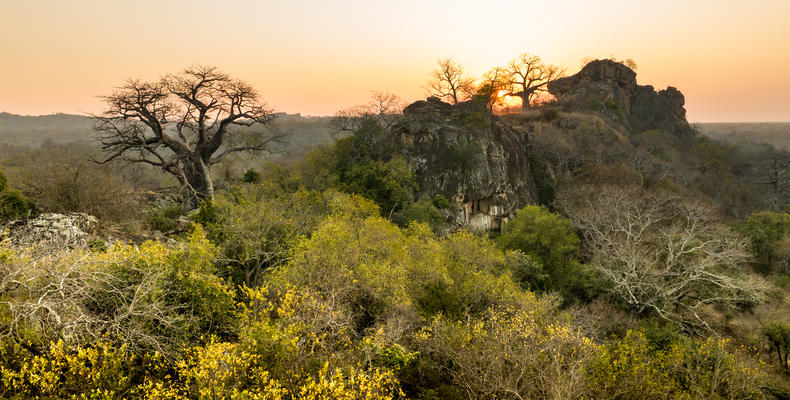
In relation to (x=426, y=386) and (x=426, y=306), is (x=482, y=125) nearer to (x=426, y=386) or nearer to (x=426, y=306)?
(x=426, y=306)

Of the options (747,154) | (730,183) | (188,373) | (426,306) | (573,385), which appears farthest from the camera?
(747,154)

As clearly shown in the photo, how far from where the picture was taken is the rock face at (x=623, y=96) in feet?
227

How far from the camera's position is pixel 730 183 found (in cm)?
5531

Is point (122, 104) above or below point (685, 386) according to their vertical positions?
Answer: above

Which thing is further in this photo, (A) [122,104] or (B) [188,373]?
(A) [122,104]

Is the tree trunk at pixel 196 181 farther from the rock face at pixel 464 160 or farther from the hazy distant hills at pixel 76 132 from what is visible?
the hazy distant hills at pixel 76 132

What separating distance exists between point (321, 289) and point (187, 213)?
1357cm

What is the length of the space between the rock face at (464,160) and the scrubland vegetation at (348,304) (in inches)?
55.7

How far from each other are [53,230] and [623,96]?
9050 cm

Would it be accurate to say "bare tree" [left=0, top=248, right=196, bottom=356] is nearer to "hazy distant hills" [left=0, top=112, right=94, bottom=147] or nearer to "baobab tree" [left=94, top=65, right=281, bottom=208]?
"baobab tree" [left=94, top=65, right=281, bottom=208]

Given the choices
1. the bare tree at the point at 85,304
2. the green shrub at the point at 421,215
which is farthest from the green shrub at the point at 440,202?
the bare tree at the point at 85,304

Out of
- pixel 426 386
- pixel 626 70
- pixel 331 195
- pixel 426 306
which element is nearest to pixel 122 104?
pixel 331 195

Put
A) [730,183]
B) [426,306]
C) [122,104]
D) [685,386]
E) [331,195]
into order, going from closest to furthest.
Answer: [685,386] < [426,306] < [122,104] < [331,195] < [730,183]

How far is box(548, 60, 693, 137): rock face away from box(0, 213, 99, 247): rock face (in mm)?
72914
